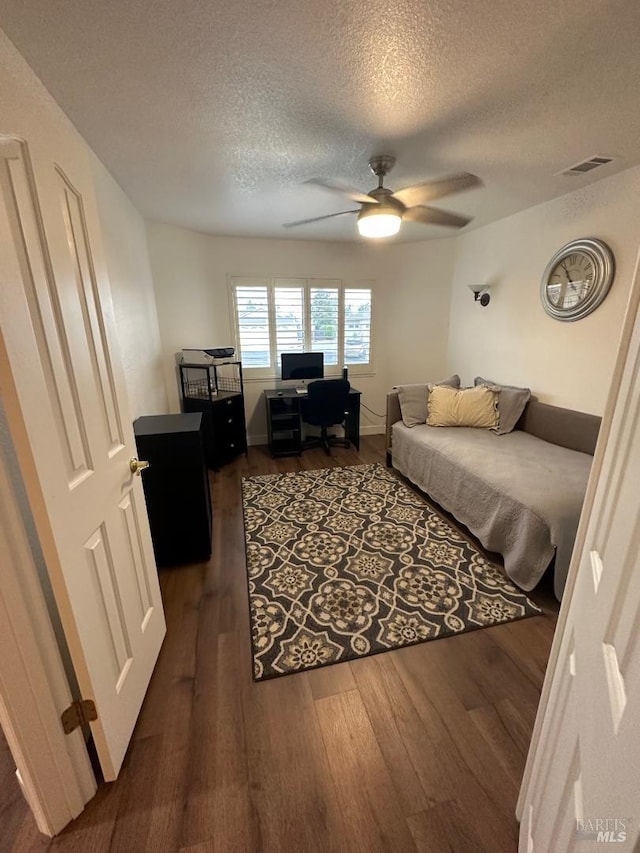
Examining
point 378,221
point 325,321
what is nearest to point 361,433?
point 325,321

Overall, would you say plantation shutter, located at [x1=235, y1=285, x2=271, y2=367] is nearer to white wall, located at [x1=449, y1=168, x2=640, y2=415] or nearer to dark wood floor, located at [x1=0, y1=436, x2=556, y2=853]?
white wall, located at [x1=449, y1=168, x2=640, y2=415]

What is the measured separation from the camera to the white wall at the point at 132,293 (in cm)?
217

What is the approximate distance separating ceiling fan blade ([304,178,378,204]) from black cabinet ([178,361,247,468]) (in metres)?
1.98

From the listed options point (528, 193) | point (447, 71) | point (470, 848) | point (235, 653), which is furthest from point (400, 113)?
point (470, 848)

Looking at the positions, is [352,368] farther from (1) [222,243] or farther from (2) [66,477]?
(2) [66,477]

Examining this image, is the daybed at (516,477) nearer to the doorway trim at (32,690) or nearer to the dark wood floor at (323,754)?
the dark wood floor at (323,754)

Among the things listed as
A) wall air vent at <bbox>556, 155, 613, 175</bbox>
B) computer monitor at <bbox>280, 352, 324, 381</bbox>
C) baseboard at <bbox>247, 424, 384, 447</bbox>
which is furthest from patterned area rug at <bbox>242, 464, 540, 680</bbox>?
wall air vent at <bbox>556, 155, 613, 175</bbox>

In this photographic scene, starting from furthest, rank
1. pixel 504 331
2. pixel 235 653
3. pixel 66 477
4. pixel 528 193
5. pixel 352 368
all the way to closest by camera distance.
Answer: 1. pixel 352 368
2. pixel 504 331
3. pixel 528 193
4. pixel 235 653
5. pixel 66 477

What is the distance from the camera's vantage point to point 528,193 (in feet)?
8.77

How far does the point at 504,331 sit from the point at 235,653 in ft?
11.6

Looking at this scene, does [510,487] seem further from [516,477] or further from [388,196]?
Result: [388,196]

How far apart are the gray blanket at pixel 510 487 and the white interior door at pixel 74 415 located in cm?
200

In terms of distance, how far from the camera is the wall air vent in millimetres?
2111

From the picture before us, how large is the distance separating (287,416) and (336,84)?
2941 millimetres
